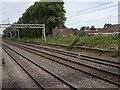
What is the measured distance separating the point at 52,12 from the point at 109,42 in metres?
48.8

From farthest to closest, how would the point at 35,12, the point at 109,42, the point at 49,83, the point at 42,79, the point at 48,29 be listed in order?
the point at 35,12 → the point at 48,29 → the point at 109,42 → the point at 42,79 → the point at 49,83

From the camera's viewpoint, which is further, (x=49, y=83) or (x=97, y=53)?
(x=97, y=53)

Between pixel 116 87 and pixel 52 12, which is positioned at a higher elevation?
A: pixel 52 12

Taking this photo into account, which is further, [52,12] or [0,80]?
[52,12]

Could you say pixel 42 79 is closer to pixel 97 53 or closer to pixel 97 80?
pixel 97 80

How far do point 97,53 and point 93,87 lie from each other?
18.3 m

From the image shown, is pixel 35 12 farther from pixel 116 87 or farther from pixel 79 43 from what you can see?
pixel 116 87

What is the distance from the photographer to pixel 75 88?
41.0 feet

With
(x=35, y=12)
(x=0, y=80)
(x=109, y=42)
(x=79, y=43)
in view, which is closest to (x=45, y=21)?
(x=35, y=12)

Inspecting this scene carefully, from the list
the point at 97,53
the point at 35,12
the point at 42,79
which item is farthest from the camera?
the point at 35,12

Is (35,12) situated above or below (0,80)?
above

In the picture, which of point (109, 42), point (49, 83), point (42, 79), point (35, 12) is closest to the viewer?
point (49, 83)

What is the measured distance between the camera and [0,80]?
652 inches

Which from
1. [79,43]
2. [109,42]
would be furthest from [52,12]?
[109,42]
